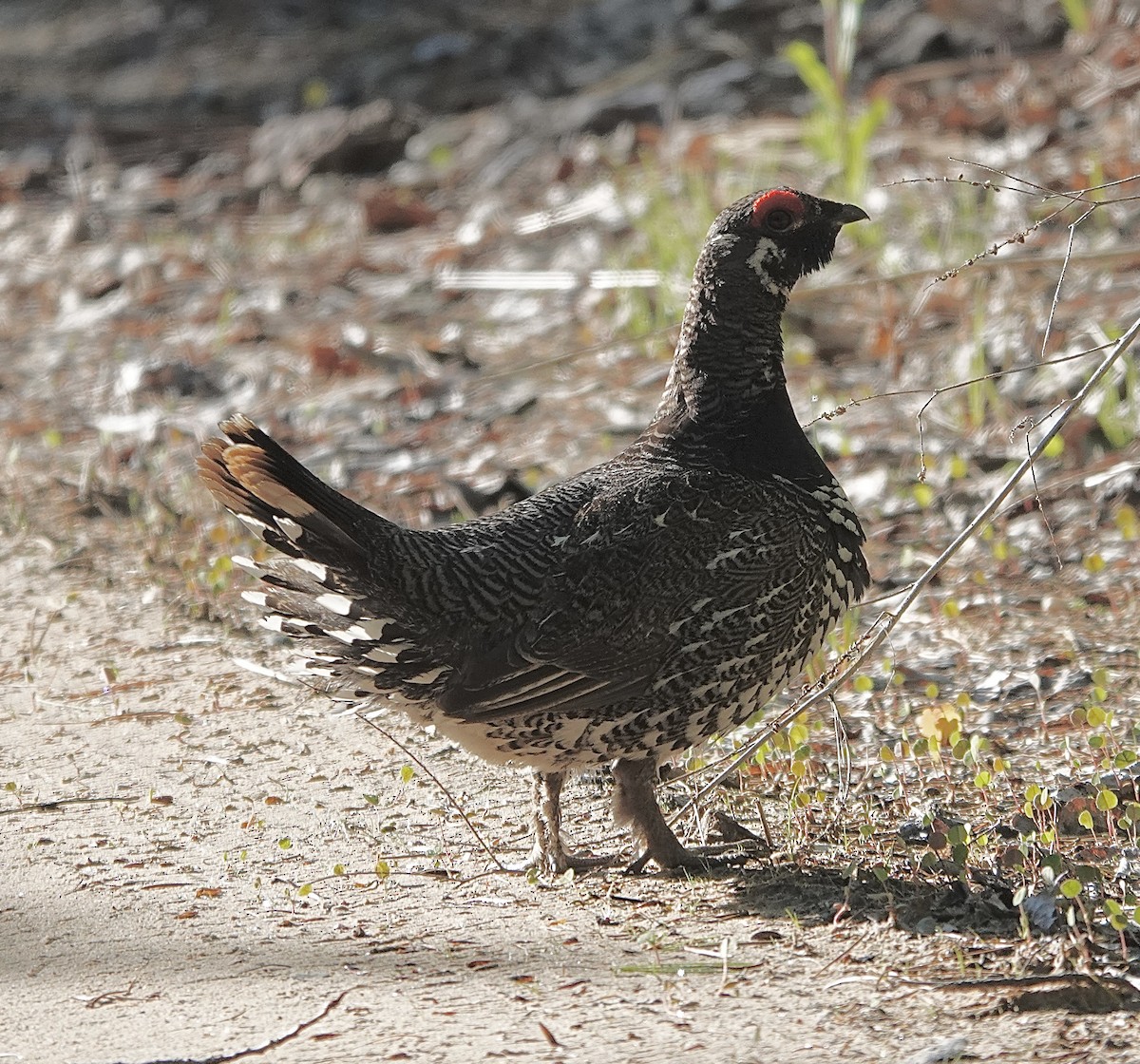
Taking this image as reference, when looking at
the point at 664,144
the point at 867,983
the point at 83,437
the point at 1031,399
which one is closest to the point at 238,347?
the point at 83,437

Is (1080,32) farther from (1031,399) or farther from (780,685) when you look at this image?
(780,685)

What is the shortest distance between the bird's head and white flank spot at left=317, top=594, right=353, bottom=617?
1.51 meters

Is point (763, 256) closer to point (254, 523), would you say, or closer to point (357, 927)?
point (254, 523)

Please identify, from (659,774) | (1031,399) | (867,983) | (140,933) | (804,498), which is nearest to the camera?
(867,983)

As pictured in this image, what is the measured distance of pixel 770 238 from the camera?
4863 millimetres

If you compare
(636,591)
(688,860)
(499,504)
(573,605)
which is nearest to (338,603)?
(573,605)

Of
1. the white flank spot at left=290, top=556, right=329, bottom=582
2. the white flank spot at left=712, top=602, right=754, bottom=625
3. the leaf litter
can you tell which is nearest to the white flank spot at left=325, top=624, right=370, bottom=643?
the white flank spot at left=290, top=556, right=329, bottom=582

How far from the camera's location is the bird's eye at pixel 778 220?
191 inches

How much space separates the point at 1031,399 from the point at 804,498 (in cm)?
311

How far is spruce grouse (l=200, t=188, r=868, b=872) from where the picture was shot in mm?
4309

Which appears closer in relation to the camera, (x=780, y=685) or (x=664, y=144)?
(x=780, y=685)

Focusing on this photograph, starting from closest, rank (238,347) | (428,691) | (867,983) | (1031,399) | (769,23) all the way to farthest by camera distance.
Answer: (867,983) → (428,691) → (1031,399) → (238,347) → (769,23)

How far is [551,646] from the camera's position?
4332 millimetres

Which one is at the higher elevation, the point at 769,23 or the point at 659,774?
→ the point at 769,23
